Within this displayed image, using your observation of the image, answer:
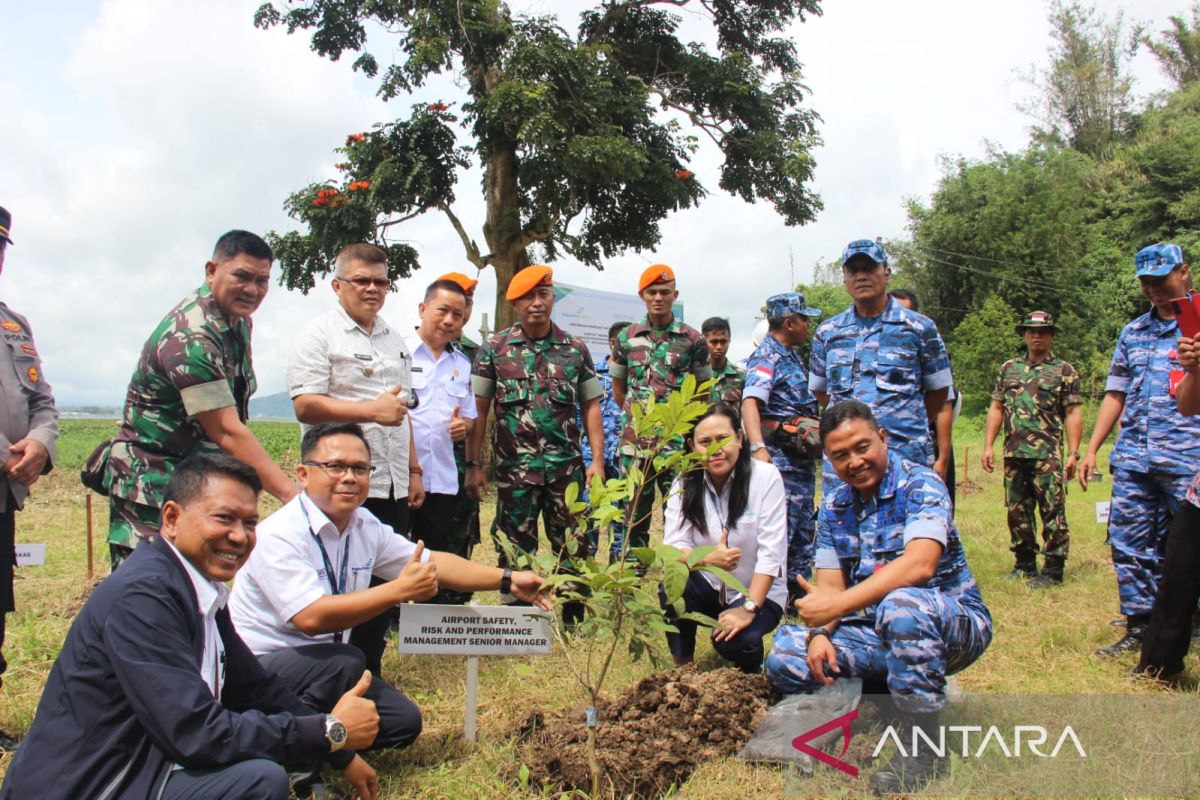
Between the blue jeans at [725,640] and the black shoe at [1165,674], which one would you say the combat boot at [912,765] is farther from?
the black shoe at [1165,674]

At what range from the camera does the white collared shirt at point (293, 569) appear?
266cm

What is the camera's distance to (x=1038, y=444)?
577 centimetres

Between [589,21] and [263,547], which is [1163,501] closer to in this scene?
[263,547]

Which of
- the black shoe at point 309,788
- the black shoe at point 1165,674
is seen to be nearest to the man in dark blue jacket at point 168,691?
the black shoe at point 309,788

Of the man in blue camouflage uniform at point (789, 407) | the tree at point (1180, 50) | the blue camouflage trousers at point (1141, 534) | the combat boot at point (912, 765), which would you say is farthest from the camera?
the tree at point (1180, 50)

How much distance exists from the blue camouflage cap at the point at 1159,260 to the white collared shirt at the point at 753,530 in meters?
1.89

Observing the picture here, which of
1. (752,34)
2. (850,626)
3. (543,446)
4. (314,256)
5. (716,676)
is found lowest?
(716,676)

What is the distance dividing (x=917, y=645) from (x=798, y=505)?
2275mm

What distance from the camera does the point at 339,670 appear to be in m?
2.71

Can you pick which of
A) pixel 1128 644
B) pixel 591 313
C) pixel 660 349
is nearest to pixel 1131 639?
pixel 1128 644

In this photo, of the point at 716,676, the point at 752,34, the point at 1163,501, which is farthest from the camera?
the point at 752,34

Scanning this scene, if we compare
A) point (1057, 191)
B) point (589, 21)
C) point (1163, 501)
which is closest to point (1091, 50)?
point (1057, 191)

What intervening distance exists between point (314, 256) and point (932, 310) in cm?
2275

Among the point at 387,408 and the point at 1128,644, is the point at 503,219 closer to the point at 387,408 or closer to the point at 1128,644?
the point at 387,408
